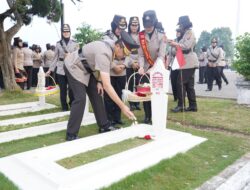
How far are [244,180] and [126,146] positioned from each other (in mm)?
1522

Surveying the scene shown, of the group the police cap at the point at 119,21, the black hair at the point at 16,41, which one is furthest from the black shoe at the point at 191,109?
the black hair at the point at 16,41

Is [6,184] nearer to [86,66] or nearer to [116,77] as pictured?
[86,66]

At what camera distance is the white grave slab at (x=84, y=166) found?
3.14 meters

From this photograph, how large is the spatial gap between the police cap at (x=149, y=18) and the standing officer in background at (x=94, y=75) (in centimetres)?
136

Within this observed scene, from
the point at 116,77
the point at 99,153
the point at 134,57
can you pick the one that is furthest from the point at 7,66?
the point at 99,153

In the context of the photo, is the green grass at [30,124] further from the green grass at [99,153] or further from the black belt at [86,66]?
the green grass at [99,153]

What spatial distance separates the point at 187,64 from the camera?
689 cm

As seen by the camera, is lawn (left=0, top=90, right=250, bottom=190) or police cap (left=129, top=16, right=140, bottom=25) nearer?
lawn (left=0, top=90, right=250, bottom=190)

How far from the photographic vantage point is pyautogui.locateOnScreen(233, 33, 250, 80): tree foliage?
8023mm

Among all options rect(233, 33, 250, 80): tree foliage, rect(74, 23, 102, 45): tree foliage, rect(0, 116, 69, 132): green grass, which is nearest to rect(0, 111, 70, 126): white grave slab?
rect(0, 116, 69, 132): green grass

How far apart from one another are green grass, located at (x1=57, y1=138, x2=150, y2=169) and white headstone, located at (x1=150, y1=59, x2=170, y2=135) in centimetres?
39

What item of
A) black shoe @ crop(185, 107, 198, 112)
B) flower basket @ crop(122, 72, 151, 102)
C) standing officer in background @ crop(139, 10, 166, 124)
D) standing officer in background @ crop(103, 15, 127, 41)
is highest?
standing officer in background @ crop(103, 15, 127, 41)

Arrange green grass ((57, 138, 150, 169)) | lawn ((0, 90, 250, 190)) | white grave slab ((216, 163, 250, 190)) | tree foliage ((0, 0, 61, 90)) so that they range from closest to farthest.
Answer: white grave slab ((216, 163, 250, 190)) → lawn ((0, 90, 250, 190)) → green grass ((57, 138, 150, 169)) → tree foliage ((0, 0, 61, 90))

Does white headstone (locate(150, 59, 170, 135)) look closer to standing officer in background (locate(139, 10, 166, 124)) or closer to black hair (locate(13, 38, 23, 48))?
standing officer in background (locate(139, 10, 166, 124))
